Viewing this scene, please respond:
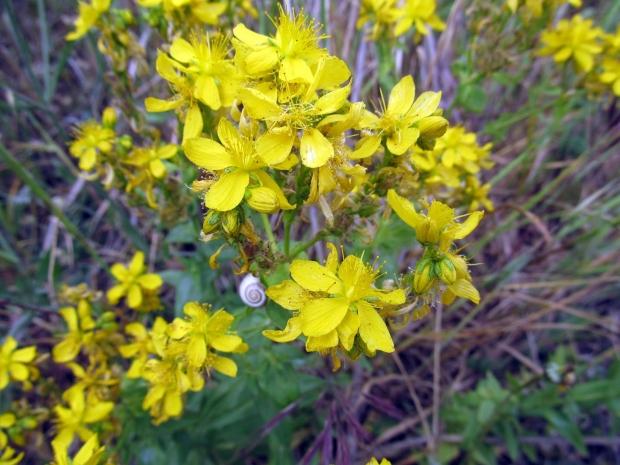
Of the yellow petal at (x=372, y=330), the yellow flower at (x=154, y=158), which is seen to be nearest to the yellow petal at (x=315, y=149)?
the yellow petal at (x=372, y=330)

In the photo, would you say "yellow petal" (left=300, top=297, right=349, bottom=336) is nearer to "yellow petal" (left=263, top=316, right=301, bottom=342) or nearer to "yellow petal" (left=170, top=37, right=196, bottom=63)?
"yellow petal" (left=263, top=316, right=301, bottom=342)

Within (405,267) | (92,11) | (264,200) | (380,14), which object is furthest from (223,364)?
(380,14)

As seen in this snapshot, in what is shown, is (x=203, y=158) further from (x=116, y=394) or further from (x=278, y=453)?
(x=278, y=453)

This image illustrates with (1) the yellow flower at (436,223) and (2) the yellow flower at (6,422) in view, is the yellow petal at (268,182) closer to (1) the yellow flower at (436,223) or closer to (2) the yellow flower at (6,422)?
(1) the yellow flower at (436,223)

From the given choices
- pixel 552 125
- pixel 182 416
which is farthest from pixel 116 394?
pixel 552 125

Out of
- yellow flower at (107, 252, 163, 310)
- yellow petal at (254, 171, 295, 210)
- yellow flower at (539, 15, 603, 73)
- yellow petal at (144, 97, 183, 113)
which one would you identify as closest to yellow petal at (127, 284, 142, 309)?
yellow flower at (107, 252, 163, 310)

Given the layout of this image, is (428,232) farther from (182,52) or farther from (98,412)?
(98,412)
